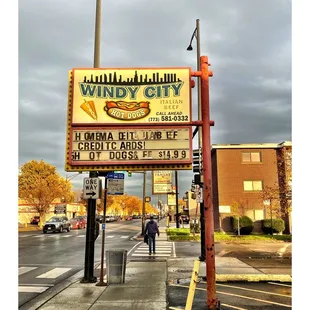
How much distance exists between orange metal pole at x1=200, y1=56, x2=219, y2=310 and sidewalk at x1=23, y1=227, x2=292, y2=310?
1.10 m

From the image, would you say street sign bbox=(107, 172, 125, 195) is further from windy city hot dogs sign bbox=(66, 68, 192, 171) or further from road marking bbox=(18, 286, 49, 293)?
windy city hot dogs sign bbox=(66, 68, 192, 171)

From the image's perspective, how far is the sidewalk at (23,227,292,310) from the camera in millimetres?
7844

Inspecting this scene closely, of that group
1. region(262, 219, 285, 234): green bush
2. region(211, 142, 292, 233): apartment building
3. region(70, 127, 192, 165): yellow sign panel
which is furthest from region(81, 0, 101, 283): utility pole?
region(211, 142, 292, 233): apartment building

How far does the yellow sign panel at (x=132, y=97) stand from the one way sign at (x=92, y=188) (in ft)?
9.50

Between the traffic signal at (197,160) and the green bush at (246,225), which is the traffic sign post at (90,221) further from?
the green bush at (246,225)

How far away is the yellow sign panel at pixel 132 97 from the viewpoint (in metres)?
7.94

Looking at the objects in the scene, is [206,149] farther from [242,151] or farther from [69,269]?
[242,151]

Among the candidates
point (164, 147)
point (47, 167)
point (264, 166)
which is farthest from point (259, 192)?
point (47, 167)

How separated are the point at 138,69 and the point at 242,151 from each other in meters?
29.0

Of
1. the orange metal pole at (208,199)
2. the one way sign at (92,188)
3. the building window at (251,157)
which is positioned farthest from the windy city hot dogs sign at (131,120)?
the building window at (251,157)

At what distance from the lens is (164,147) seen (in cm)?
789

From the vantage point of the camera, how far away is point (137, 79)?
8086 millimetres

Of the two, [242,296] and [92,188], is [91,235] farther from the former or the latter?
[242,296]

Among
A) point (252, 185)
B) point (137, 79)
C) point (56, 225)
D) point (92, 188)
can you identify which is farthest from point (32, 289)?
point (252, 185)
